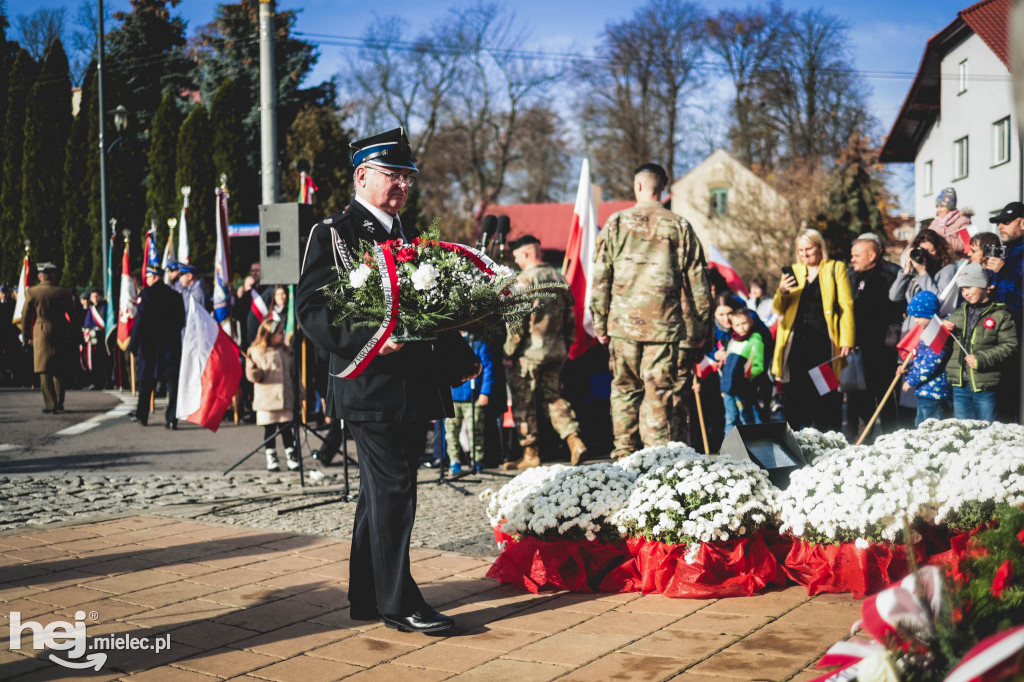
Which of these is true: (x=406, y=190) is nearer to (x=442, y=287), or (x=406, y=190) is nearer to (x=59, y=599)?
(x=442, y=287)

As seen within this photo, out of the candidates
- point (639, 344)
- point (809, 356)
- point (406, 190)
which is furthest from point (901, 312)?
point (406, 190)

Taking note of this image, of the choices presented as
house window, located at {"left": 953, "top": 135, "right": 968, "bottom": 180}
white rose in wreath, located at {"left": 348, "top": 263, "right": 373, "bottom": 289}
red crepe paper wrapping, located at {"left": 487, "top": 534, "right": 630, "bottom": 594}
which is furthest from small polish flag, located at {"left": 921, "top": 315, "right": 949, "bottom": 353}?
house window, located at {"left": 953, "top": 135, "right": 968, "bottom": 180}

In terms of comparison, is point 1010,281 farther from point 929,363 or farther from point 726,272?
point 726,272

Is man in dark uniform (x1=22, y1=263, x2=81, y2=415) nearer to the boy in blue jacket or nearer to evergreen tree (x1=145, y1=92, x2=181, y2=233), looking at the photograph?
the boy in blue jacket

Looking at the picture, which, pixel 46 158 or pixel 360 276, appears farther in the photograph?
pixel 46 158

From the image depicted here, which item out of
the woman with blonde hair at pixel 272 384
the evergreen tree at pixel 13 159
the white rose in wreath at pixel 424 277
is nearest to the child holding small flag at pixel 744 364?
the woman with blonde hair at pixel 272 384

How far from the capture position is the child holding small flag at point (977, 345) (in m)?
7.63

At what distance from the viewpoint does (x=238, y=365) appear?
9.89 meters

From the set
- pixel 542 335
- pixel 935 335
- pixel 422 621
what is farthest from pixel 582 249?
pixel 422 621

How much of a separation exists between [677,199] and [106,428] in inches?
2001

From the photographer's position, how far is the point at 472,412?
30.2 ft

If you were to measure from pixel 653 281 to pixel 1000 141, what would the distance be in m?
29.0

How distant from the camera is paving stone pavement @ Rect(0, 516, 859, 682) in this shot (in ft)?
12.5

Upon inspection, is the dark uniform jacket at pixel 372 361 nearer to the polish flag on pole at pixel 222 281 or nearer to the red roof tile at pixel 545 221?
the polish flag on pole at pixel 222 281
